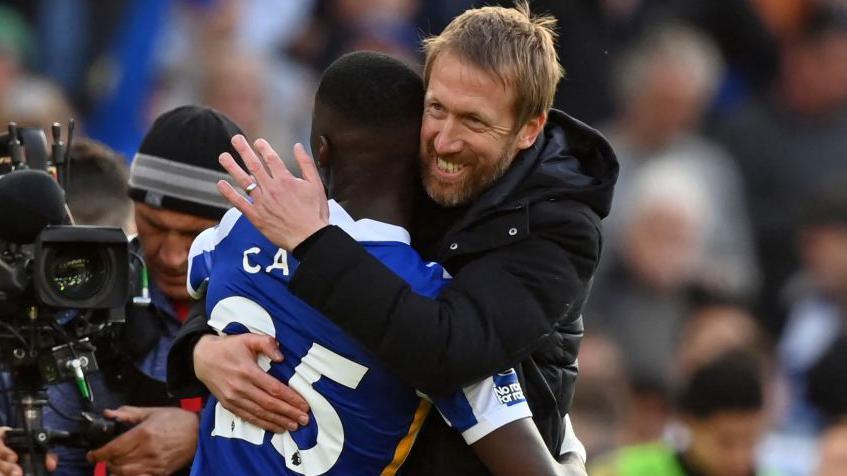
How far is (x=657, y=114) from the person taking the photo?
795 centimetres

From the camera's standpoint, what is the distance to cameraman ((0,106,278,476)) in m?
3.62

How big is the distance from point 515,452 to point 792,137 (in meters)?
5.42

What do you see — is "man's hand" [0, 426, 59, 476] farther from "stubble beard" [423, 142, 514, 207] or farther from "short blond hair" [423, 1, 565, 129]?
"short blond hair" [423, 1, 565, 129]

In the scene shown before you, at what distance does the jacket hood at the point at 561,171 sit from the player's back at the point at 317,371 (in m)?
0.20

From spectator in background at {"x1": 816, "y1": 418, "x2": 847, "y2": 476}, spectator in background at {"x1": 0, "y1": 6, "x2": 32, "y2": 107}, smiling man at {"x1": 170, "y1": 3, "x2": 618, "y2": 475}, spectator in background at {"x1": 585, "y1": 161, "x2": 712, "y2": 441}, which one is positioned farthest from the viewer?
spectator in background at {"x1": 0, "y1": 6, "x2": 32, "y2": 107}

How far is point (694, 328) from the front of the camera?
7.49m

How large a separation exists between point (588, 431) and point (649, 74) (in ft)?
7.81

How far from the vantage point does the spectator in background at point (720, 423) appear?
17.8 feet

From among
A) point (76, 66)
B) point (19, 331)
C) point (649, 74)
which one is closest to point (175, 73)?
point (76, 66)

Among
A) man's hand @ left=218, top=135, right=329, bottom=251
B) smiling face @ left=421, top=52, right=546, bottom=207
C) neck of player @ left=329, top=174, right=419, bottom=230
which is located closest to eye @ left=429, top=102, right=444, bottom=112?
smiling face @ left=421, top=52, right=546, bottom=207

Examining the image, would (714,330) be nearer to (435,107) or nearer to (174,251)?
(174,251)

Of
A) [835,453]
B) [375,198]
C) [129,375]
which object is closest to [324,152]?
[375,198]

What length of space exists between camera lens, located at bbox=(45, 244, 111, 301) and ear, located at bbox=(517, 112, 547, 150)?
89cm

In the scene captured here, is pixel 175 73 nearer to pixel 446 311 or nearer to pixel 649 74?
pixel 649 74
